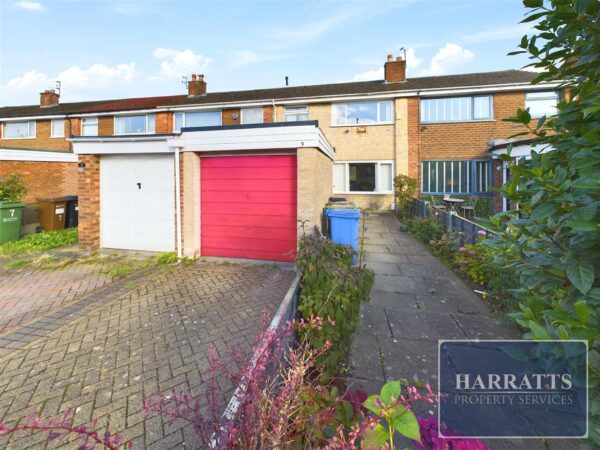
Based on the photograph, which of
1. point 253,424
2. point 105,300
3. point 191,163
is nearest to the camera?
point 253,424

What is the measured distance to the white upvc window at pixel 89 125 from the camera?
1877 centimetres

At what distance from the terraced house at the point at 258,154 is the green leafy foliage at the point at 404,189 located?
2.42 ft

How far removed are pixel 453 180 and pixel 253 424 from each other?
50.7 feet

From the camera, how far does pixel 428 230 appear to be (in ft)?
28.4

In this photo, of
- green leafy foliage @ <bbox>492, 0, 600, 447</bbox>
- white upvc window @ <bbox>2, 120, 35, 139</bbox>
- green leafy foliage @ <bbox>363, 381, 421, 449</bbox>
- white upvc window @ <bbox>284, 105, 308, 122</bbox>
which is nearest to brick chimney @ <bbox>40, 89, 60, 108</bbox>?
white upvc window @ <bbox>2, 120, 35, 139</bbox>

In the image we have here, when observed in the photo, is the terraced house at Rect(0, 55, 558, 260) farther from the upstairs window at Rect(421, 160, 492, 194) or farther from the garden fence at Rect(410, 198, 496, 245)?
the garden fence at Rect(410, 198, 496, 245)

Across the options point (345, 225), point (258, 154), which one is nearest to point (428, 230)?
point (345, 225)

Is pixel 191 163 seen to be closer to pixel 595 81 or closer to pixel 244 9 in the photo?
pixel 244 9

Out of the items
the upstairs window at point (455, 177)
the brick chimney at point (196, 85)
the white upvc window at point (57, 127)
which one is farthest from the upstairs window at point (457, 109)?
the white upvc window at point (57, 127)

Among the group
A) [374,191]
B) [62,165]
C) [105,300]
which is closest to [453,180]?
[374,191]

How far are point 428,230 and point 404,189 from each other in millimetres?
5809

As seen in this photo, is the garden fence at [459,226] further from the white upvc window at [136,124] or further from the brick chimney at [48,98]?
the brick chimney at [48,98]

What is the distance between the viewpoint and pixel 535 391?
236 cm

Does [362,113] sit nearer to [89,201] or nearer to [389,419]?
[89,201]
